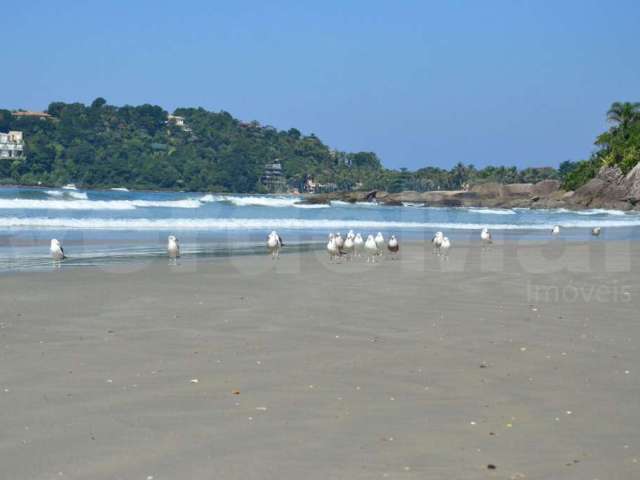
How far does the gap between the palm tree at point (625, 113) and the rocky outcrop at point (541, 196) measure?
895 centimetres

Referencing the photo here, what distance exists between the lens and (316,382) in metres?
7.03

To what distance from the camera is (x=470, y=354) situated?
8.18m

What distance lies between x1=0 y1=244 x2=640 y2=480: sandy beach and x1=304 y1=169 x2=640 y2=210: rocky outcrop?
70.1m

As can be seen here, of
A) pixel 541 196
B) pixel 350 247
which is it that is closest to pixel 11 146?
pixel 541 196

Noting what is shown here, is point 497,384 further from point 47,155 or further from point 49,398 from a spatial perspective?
point 47,155

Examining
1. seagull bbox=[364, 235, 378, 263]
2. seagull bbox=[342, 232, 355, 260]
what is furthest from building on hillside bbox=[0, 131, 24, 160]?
seagull bbox=[364, 235, 378, 263]

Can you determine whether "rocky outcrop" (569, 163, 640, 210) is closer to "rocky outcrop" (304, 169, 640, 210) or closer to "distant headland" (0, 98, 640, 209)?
"rocky outcrop" (304, 169, 640, 210)

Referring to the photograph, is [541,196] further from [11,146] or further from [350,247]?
[11,146]

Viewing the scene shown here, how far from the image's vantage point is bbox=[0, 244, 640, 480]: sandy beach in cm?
521

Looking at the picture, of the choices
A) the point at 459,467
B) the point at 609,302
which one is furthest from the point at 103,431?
the point at 609,302

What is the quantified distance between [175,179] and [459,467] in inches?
5831

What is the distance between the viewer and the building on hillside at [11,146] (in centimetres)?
14436

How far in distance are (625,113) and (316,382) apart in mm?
94726

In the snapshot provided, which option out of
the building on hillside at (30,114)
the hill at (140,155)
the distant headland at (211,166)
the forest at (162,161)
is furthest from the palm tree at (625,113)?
the building on hillside at (30,114)
